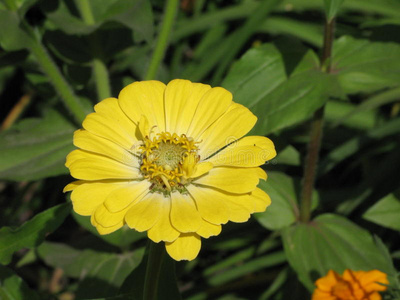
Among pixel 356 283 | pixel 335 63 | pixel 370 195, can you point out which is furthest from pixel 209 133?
pixel 370 195

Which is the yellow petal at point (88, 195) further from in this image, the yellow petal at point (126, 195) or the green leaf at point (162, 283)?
the green leaf at point (162, 283)

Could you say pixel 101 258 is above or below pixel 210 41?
below

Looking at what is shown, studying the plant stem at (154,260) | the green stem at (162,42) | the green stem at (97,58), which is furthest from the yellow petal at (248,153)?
the green stem at (97,58)

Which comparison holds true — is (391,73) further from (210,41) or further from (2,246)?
(2,246)

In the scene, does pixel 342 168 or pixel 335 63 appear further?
pixel 342 168

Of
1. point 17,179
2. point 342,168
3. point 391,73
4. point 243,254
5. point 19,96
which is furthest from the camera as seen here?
point 19,96

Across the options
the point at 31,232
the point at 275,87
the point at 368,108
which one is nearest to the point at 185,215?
the point at 31,232

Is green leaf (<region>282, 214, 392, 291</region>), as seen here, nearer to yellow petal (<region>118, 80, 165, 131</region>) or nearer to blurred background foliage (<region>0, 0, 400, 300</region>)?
blurred background foliage (<region>0, 0, 400, 300</region>)
